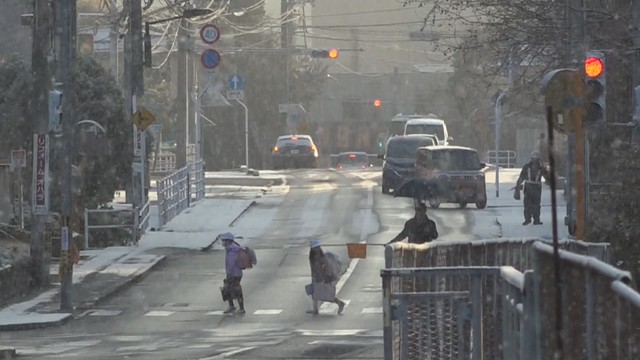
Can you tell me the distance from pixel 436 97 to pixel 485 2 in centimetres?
7620

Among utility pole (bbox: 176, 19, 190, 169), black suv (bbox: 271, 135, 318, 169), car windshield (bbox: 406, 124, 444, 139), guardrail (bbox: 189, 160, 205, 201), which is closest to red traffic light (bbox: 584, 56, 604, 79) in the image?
guardrail (bbox: 189, 160, 205, 201)

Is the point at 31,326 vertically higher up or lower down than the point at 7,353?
lower down

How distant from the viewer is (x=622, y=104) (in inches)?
1196

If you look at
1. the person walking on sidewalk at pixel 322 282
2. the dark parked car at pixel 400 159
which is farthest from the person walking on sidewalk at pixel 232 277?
the dark parked car at pixel 400 159

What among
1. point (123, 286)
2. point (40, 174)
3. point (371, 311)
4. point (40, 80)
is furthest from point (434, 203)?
point (371, 311)

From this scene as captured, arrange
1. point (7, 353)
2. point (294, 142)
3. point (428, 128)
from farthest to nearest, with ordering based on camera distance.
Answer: point (294, 142) < point (428, 128) < point (7, 353)

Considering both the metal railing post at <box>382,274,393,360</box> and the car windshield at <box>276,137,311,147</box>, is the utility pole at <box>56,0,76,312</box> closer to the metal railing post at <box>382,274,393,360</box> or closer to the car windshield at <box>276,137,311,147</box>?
the metal railing post at <box>382,274,393,360</box>

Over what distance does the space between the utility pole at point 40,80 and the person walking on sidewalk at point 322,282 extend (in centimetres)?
545

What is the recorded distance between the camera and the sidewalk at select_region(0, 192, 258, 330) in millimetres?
23641

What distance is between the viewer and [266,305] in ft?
82.6

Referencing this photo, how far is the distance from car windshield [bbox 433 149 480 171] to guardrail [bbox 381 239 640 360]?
28155mm

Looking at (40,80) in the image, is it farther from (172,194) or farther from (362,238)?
(172,194)

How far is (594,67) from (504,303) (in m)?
7.94

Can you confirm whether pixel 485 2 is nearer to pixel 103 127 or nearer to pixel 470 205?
pixel 103 127
